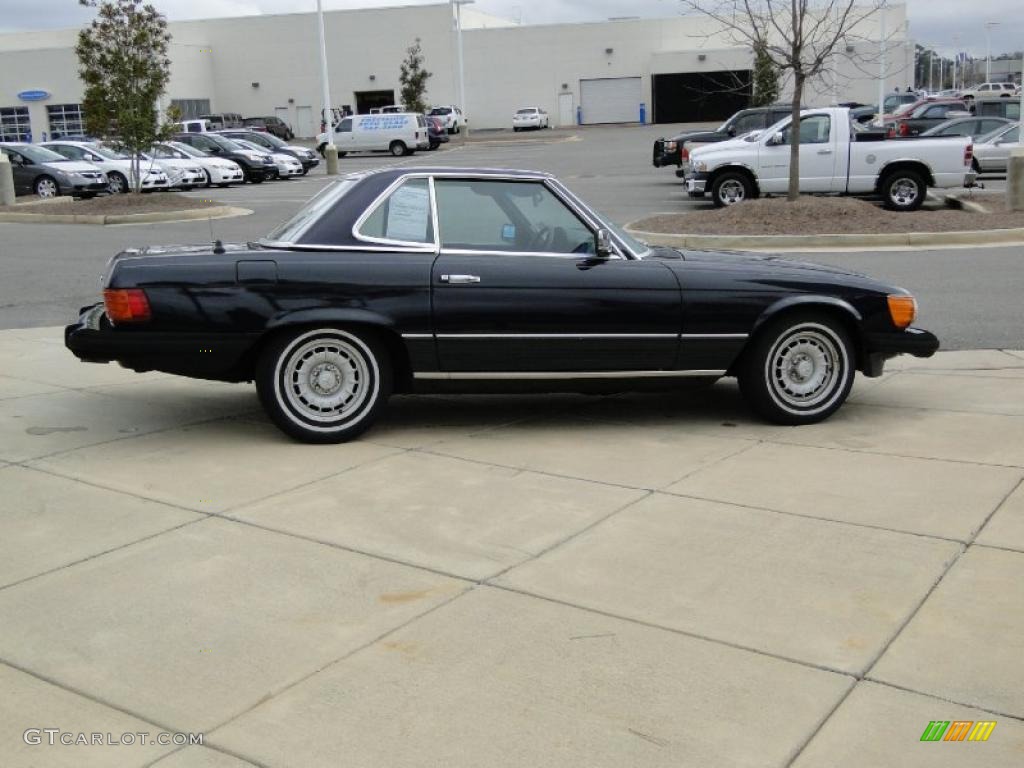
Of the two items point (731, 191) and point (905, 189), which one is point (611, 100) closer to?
point (731, 191)

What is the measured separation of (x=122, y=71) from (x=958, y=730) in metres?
24.3

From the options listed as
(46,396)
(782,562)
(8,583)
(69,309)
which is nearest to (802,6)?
(69,309)

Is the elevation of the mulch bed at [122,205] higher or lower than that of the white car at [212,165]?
lower

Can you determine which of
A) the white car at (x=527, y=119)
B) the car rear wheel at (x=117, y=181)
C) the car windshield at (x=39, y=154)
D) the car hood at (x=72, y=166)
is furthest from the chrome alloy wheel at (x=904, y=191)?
the white car at (x=527, y=119)

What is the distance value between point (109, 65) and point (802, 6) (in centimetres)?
1483

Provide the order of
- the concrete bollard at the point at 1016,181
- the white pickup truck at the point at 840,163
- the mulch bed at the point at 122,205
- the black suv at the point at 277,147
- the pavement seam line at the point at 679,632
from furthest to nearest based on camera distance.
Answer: the black suv at the point at 277,147, the mulch bed at the point at 122,205, the white pickup truck at the point at 840,163, the concrete bollard at the point at 1016,181, the pavement seam line at the point at 679,632

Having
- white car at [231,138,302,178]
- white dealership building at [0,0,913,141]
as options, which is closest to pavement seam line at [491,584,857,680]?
white car at [231,138,302,178]

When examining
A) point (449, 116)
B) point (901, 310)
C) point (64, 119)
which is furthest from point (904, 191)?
point (64, 119)

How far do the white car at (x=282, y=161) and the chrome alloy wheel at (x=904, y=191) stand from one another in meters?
21.2

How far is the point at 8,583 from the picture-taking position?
4633 millimetres

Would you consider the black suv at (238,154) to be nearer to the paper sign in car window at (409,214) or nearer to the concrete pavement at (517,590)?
the concrete pavement at (517,590)

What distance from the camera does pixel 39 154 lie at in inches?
1170

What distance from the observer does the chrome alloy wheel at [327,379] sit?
6.50 meters

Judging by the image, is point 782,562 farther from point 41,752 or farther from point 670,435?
point 41,752
